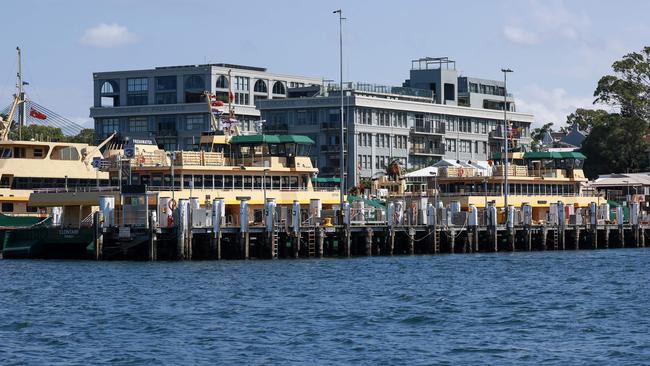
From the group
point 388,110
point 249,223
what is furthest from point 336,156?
point 249,223

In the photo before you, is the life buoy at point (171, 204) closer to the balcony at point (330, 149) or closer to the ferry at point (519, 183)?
the ferry at point (519, 183)

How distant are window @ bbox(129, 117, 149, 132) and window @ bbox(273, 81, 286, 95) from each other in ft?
55.7

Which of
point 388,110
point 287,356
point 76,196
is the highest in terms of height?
point 388,110

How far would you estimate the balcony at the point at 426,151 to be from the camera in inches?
6112

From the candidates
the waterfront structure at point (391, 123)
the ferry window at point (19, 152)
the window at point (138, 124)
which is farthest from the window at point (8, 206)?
the window at point (138, 124)

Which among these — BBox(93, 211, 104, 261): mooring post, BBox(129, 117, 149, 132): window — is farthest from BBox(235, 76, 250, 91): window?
BBox(93, 211, 104, 261): mooring post

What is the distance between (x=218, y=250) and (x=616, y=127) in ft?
252

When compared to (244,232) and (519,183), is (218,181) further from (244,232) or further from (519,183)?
(519,183)

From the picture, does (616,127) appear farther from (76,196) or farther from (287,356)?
(287,356)

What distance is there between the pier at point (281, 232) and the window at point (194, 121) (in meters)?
68.7

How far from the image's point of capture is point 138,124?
538 feet

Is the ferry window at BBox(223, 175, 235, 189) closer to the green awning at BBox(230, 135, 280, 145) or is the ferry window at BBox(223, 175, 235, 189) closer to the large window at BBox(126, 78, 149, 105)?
the green awning at BBox(230, 135, 280, 145)

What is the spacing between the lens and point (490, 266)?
76.4 meters

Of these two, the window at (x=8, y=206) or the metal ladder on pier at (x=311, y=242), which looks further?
the window at (x=8, y=206)
